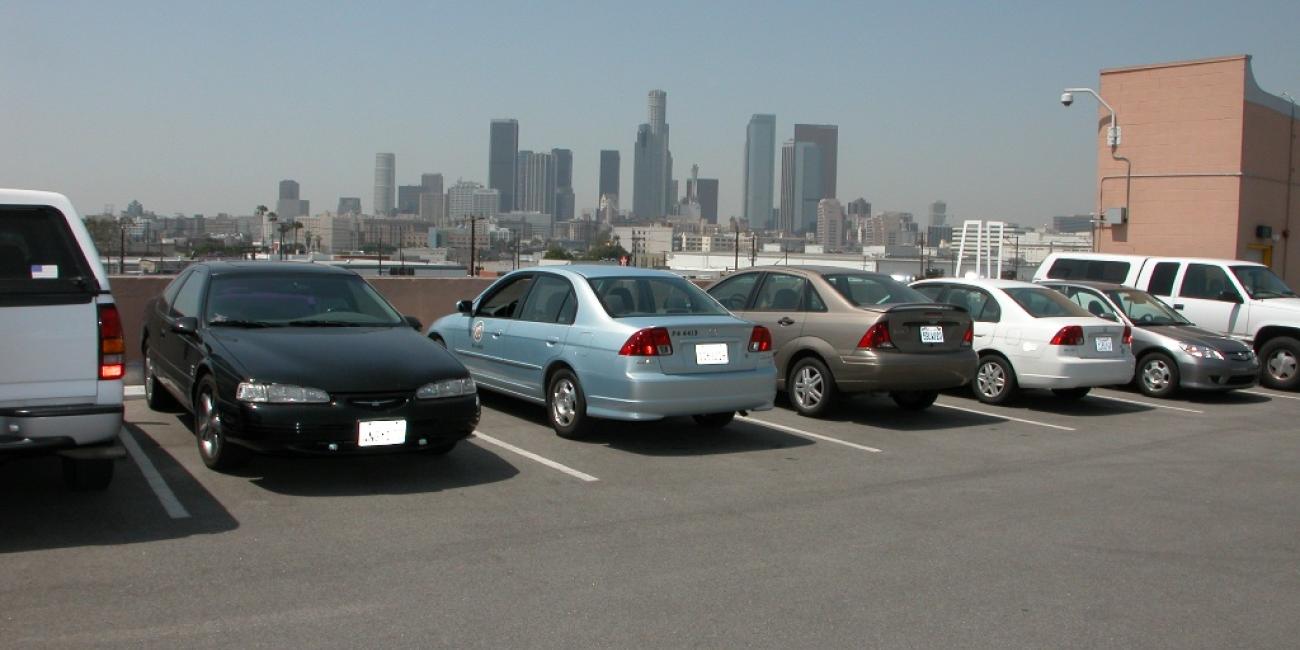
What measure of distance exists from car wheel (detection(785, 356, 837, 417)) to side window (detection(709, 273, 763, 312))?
1124mm

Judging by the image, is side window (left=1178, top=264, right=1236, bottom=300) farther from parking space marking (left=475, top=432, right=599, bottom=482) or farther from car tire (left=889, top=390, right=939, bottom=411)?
parking space marking (left=475, top=432, right=599, bottom=482)

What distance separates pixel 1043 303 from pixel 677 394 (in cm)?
561

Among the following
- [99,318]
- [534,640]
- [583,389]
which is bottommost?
[534,640]

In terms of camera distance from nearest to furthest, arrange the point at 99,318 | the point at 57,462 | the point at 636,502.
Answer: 1. the point at 99,318
2. the point at 636,502
3. the point at 57,462

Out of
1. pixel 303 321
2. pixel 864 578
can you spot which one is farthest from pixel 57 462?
pixel 864 578

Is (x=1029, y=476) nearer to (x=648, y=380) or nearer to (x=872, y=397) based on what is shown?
(x=648, y=380)

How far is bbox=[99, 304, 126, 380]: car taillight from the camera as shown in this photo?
5.97m

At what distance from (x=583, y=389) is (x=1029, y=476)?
351cm

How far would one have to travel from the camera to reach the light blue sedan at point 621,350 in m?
8.71

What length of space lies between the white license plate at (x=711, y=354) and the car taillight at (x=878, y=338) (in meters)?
1.93

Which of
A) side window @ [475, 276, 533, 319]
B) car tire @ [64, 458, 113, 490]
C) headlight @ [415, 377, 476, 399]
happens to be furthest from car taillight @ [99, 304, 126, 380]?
side window @ [475, 276, 533, 319]

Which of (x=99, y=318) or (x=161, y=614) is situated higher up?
(x=99, y=318)

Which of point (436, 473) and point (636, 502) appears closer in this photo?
point (636, 502)

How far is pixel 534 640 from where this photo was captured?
15.1ft
